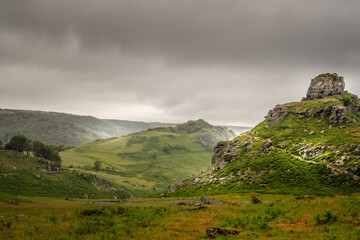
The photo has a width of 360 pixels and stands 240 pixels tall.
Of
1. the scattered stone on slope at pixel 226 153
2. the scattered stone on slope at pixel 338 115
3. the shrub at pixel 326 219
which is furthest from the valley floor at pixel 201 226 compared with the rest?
the scattered stone on slope at pixel 338 115

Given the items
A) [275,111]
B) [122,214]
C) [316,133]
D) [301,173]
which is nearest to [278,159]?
[301,173]

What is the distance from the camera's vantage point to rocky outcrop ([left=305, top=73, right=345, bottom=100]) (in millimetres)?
182000

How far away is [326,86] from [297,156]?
104m

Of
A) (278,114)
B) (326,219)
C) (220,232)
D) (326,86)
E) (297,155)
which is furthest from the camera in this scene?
(326,86)

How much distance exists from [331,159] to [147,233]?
93582 millimetres

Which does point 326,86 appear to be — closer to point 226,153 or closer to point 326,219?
point 226,153

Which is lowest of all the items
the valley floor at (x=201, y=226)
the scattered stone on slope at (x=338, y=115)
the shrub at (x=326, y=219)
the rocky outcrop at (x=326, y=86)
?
the valley floor at (x=201, y=226)

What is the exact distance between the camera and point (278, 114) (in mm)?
169375

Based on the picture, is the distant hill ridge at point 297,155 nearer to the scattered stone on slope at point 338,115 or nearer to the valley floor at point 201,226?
the scattered stone on slope at point 338,115

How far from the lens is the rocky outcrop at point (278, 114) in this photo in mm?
165375

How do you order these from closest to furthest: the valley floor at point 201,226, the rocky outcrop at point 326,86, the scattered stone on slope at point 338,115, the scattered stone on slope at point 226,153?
the valley floor at point 201,226 → the scattered stone on slope at point 338,115 → the scattered stone on slope at point 226,153 → the rocky outcrop at point 326,86

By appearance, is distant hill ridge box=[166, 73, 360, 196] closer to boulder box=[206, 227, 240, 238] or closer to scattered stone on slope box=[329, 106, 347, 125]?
scattered stone on slope box=[329, 106, 347, 125]

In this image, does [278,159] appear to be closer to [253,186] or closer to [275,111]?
[253,186]

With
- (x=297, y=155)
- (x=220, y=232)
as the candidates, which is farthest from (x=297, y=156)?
(x=220, y=232)
